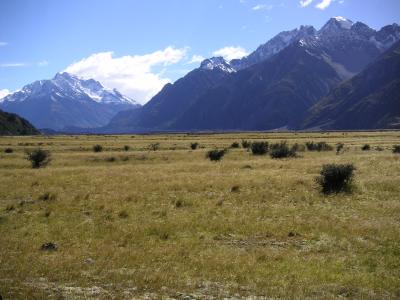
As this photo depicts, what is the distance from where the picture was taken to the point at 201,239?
1973cm

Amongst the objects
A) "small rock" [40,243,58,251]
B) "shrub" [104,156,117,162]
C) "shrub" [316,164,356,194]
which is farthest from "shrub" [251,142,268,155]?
"small rock" [40,243,58,251]

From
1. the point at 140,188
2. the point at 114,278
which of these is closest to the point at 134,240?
the point at 114,278

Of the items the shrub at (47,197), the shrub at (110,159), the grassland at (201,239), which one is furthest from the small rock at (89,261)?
the shrub at (110,159)

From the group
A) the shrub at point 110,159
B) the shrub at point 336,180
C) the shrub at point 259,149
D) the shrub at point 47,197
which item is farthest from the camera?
the shrub at point 259,149

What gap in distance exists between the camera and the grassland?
13.9m

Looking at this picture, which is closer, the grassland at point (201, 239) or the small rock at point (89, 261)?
the grassland at point (201, 239)

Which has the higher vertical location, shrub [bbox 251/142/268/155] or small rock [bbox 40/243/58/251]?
shrub [bbox 251/142/268/155]

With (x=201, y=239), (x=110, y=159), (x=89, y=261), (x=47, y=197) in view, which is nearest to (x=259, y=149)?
(x=110, y=159)

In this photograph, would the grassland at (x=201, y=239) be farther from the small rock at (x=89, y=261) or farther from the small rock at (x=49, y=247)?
the small rock at (x=49, y=247)

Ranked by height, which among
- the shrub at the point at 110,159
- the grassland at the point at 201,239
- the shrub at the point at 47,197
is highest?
the shrub at the point at 110,159

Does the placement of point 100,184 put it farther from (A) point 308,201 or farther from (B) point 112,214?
(A) point 308,201

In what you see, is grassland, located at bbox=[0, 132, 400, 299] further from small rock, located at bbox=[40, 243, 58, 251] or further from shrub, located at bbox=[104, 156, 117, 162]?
shrub, located at bbox=[104, 156, 117, 162]

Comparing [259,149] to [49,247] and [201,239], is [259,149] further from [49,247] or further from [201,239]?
[49,247]

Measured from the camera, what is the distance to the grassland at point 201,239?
1390 cm
